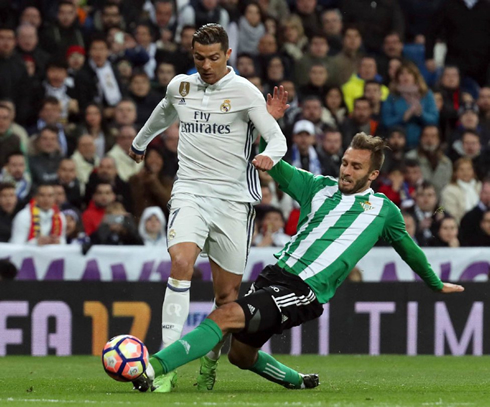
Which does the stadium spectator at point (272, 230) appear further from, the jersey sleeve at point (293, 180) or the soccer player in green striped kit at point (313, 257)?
the jersey sleeve at point (293, 180)

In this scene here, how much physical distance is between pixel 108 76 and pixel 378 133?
341 cm

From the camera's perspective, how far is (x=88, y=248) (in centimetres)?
1115

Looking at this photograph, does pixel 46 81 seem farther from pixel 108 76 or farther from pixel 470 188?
pixel 470 188

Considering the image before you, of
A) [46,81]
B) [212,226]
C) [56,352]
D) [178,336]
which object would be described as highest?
[46,81]

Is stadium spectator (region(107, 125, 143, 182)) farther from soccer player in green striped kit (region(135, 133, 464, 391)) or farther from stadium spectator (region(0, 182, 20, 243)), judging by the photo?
soccer player in green striped kit (region(135, 133, 464, 391))

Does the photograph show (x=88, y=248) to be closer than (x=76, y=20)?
Yes

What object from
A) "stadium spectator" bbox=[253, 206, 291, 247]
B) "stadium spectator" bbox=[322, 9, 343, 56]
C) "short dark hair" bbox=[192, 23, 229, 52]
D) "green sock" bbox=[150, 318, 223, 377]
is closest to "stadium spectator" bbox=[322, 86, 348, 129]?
"stadium spectator" bbox=[322, 9, 343, 56]

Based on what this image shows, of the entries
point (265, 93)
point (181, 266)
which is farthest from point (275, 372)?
point (265, 93)

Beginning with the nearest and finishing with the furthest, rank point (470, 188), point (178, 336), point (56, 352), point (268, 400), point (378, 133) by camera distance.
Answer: point (268, 400) → point (178, 336) → point (56, 352) → point (470, 188) → point (378, 133)

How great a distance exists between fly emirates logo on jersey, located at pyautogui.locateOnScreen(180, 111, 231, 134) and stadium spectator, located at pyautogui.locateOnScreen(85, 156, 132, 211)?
4778 millimetres

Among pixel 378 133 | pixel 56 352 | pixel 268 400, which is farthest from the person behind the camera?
pixel 378 133

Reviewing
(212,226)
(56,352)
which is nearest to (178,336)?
(212,226)

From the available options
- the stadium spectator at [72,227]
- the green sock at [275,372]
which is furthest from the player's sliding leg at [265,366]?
the stadium spectator at [72,227]

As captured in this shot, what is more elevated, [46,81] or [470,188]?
[46,81]
